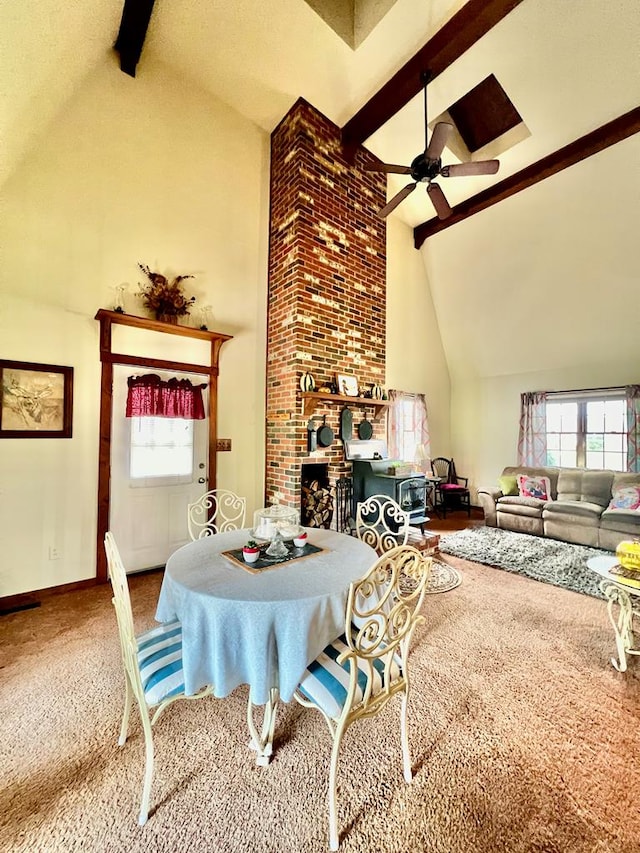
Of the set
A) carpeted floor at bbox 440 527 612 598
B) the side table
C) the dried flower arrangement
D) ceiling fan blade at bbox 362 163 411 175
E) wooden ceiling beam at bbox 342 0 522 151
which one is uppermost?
wooden ceiling beam at bbox 342 0 522 151

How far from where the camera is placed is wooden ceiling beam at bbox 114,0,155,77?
3.03m

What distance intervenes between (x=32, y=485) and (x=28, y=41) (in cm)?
289

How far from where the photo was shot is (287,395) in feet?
12.6

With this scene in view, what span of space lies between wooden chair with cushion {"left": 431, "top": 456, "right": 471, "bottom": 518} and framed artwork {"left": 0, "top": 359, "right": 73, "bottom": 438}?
17.6 feet

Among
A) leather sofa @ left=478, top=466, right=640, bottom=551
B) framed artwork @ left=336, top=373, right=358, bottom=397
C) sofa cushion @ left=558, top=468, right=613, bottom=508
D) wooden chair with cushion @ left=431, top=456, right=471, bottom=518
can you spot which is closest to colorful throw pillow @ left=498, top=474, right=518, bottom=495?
leather sofa @ left=478, top=466, right=640, bottom=551

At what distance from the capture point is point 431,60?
3.14 meters

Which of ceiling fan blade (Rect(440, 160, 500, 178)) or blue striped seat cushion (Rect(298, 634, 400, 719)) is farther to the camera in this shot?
ceiling fan blade (Rect(440, 160, 500, 178))

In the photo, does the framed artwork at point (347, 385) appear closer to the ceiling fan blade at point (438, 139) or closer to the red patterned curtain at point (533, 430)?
the ceiling fan blade at point (438, 139)

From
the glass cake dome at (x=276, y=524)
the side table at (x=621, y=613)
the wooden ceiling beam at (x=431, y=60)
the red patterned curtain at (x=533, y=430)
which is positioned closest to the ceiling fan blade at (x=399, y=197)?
the wooden ceiling beam at (x=431, y=60)

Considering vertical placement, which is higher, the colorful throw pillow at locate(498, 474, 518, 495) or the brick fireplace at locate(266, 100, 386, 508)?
the brick fireplace at locate(266, 100, 386, 508)

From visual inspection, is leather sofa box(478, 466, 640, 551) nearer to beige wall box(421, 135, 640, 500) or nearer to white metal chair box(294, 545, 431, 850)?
beige wall box(421, 135, 640, 500)

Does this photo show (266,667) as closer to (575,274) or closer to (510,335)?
(575,274)

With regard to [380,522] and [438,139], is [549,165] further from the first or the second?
[380,522]

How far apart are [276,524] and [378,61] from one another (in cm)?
435
